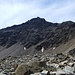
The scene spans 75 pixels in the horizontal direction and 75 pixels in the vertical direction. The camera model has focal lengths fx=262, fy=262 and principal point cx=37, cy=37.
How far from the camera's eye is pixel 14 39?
175000 millimetres

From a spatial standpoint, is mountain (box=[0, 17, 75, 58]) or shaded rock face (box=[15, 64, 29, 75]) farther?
mountain (box=[0, 17, 75, 58])

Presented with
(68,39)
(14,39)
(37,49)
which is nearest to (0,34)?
(14,39)

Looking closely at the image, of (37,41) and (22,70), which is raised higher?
(37,41)

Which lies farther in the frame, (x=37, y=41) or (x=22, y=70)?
(x=37, y=41)

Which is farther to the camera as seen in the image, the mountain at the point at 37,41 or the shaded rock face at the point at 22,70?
the mountain at the point at 37,41

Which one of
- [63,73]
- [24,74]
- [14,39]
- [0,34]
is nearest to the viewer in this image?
[63,73]

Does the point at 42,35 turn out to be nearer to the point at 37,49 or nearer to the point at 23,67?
the point at 37,49

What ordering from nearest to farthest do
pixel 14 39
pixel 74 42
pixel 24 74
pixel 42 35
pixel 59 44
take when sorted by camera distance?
pixel 24 74
pixel 74 42
pixel 59 44
pixel 42 35
pixel 14 39

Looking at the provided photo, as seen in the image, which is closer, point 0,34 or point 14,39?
point 14,39

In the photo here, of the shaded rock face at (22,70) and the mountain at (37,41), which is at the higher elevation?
the mountain at (37,41)

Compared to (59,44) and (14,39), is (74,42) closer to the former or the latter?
A: (59,44)

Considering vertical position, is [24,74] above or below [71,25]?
below

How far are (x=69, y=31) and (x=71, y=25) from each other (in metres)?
8.59

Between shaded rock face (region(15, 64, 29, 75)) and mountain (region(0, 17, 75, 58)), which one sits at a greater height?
mountain (region(0, 17, 75, 58))
